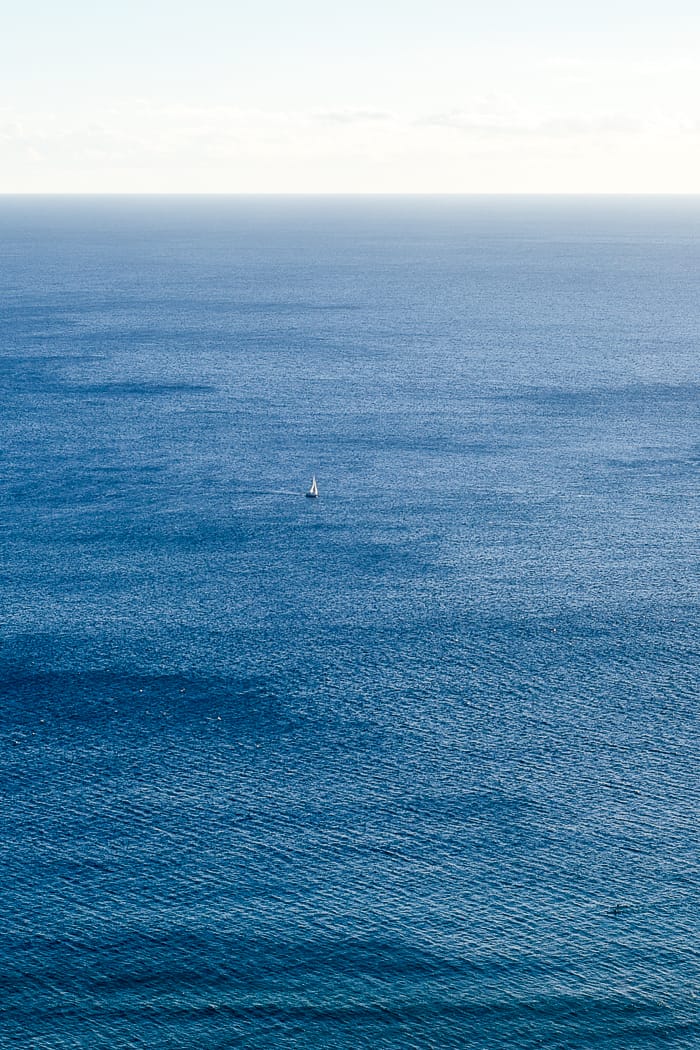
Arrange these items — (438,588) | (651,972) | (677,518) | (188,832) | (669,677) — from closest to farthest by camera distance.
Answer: (651,972) → (188,832) → (669,677) → (438,588) → (677,518)

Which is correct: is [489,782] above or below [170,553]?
below

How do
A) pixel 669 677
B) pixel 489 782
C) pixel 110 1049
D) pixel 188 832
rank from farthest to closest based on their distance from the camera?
pixel 669 677 → pixel 489 782 → pixel 188 832 → pixel 110 1049

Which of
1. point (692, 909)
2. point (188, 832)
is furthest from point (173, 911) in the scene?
point (692, 909)

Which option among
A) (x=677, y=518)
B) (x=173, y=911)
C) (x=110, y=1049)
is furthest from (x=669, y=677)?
(x=110, y=1049)

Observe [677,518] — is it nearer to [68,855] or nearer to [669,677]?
[669,677]

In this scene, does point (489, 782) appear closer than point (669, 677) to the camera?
Yes

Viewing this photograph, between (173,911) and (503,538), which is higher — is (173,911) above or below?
below

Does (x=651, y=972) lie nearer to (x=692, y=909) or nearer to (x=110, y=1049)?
(x=692, y=909)

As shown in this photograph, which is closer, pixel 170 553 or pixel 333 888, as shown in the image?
pixel 333 888

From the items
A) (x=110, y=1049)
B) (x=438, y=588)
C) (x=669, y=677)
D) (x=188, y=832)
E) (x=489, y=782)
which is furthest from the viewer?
(x=438, y=588)
